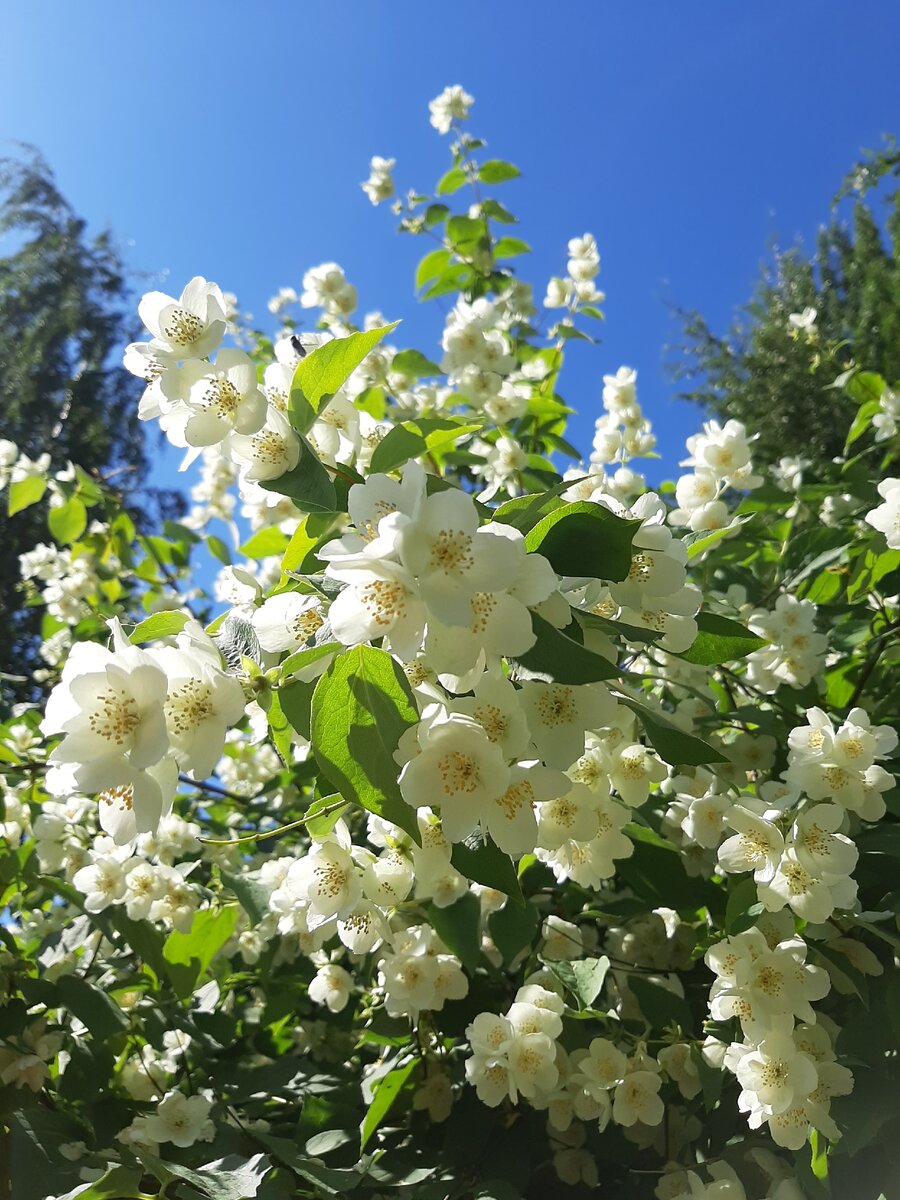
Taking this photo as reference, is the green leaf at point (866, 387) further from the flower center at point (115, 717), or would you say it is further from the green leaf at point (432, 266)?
the flower center at point (115, 717)

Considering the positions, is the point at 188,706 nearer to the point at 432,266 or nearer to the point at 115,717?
the point at 115,717

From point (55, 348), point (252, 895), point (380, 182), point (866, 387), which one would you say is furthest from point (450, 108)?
point (55, 348)

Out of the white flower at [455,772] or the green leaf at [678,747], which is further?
the green leaf at [678,747]

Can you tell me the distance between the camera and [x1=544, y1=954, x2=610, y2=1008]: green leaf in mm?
1347

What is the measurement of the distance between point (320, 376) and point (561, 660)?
0.46 meters

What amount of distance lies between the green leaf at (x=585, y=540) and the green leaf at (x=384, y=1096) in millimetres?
933

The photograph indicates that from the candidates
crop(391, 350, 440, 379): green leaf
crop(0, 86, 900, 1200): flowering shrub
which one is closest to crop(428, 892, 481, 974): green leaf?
crop(0, 86, 900, 1200): flowering shrub

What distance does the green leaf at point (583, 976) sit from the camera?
1.35m

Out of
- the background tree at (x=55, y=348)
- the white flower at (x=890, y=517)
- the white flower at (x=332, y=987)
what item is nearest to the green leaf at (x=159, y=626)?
the white flower at (x=332, y=987)

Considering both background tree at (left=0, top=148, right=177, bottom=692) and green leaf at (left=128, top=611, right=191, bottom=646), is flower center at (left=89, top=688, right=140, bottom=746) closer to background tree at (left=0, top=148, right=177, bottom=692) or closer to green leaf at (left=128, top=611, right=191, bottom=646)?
green leaf at (left=128, top=611, right=191, bottom=646)

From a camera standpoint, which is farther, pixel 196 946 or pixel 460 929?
pixel 196 946

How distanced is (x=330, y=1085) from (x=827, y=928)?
904 millimetres

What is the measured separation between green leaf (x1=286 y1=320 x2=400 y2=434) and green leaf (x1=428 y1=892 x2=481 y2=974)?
2.25 ft

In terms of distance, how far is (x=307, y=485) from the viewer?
1013 mm
